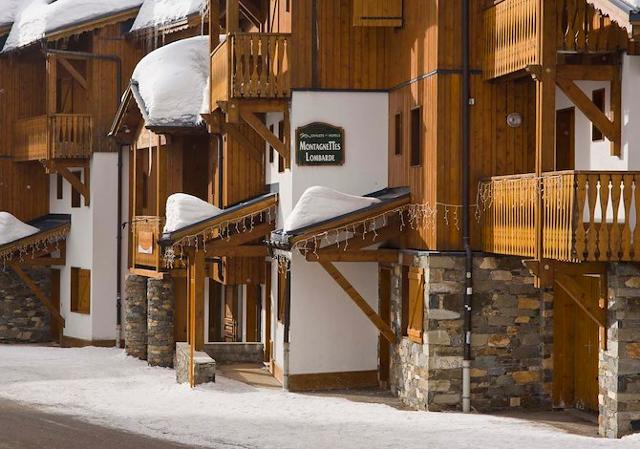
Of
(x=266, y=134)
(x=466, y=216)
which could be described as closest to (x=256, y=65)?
(x=266, y=134)

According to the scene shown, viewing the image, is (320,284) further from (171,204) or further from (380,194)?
(171,204)

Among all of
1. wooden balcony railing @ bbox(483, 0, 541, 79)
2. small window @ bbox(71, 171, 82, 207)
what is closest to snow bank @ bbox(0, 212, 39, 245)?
small window @ bbox(71, 171, 82, 207)

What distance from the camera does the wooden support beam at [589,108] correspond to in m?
18.0

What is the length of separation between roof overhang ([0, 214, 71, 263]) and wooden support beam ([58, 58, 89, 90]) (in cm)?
392

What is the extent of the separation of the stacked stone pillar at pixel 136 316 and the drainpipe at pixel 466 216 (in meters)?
12.6

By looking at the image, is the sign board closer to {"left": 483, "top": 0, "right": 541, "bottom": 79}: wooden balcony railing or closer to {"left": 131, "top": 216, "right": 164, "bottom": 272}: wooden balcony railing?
{"left": 483, "top": 0, "right": 541, "bottom": 79}: wooden balcony railing

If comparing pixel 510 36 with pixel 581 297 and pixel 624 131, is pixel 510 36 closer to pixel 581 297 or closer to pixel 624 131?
pixel 624 131

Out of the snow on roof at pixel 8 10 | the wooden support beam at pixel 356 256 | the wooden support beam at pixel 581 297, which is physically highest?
the snow on roof at pixel 8 10

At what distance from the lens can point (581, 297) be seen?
1770cm

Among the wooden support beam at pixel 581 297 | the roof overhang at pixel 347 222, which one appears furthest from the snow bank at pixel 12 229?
the wooden support beam at pixel 581 297

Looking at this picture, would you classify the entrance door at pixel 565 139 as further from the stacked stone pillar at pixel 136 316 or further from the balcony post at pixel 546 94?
the stacked stone pillar at pixel 136 316

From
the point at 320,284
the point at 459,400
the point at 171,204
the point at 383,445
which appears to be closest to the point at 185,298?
the point at 171,204

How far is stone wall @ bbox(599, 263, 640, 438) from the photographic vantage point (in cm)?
1738

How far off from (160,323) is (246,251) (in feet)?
18.0
